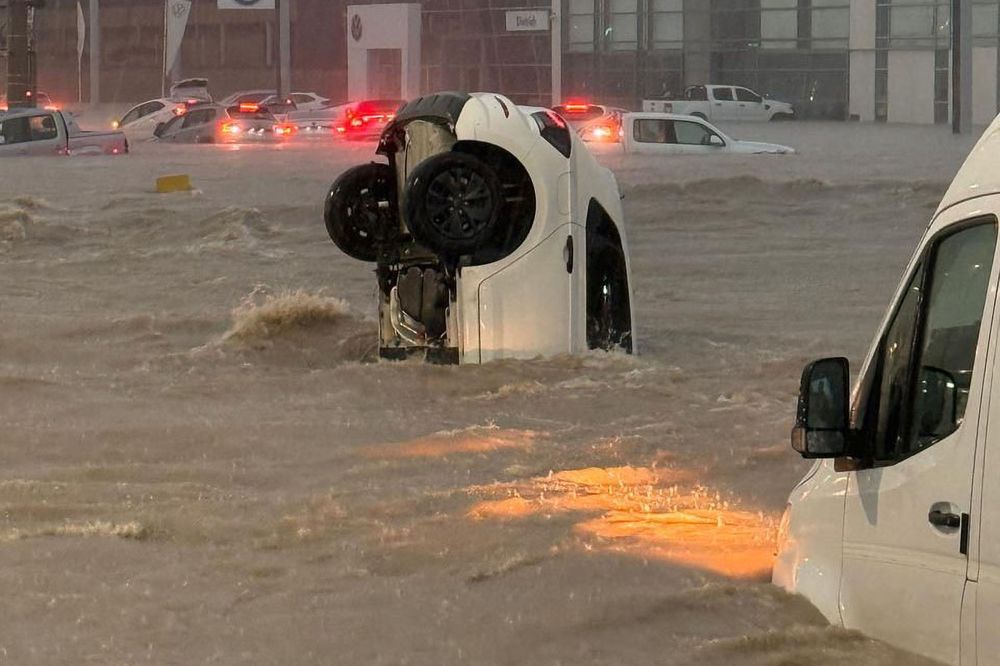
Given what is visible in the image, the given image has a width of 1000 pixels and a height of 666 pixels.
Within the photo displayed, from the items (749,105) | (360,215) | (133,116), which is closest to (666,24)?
(749,105)

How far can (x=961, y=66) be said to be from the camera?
1809 inches

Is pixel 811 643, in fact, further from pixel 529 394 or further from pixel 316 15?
pixel 316 15

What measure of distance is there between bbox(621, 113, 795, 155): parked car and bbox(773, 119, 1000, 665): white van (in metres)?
27.5

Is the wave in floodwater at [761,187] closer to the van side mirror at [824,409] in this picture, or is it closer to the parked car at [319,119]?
the parked car at [319,119]

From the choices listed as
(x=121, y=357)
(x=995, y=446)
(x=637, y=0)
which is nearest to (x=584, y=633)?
(x=995, y=446)

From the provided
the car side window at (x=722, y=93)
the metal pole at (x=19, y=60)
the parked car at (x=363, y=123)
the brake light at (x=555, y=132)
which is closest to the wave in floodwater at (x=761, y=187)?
the brake light at (x=555, y=132)

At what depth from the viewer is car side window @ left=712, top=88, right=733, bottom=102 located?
53750mm

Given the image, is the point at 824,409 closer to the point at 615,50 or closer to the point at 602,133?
the point at 602,133

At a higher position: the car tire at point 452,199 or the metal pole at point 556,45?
the metal pole at point 556,45

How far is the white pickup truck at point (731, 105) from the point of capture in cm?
5288

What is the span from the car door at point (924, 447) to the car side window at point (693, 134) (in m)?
28.0

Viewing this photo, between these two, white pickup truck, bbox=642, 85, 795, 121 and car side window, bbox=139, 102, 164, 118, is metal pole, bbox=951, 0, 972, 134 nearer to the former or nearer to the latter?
white pickup truck, bbox=642, 85, 795, 121

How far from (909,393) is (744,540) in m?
2.72

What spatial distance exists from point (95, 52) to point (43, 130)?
37397 mm
